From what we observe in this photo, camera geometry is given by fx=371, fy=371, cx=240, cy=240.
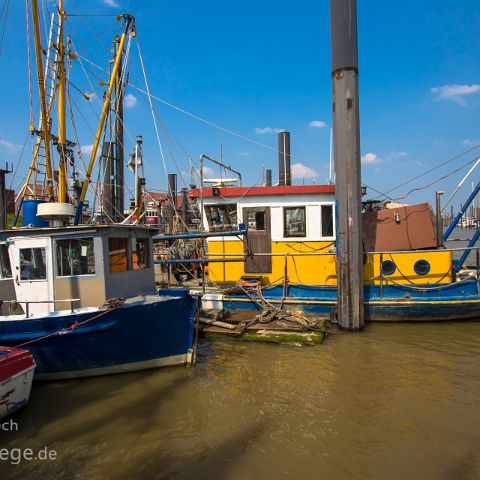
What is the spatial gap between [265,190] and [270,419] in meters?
7.06

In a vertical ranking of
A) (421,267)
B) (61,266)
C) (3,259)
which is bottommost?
(421,267)

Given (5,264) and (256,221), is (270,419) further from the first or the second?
(256,221)

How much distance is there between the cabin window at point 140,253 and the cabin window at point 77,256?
3.52 feet

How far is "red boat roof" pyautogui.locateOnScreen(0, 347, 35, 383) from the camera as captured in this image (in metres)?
4.84

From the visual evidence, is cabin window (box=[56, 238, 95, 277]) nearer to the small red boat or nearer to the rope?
the rope

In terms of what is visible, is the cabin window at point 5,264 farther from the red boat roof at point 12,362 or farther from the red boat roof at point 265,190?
the red boat roof at point 265,190

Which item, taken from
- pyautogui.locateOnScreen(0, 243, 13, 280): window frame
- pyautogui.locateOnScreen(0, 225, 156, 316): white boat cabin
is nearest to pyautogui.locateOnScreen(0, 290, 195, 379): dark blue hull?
pyautogui.locateOnScreen(0, 225, 156, 316): white boat cabin

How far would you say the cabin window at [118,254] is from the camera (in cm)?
733

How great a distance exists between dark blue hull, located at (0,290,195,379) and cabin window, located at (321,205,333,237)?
547cm

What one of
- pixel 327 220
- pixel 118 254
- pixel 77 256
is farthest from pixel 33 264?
pixel 327 220

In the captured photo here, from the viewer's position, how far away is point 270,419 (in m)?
5.24

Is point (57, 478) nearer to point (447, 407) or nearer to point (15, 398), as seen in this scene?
point (15, 398)

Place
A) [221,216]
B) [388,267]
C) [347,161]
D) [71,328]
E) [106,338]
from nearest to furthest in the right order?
1. [71,328]
2. [106,338]
3. [347,161]
4. [388,267]
5. [221,216]

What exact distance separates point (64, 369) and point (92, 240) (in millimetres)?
2378
